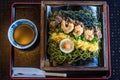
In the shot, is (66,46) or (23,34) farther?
(23,34)

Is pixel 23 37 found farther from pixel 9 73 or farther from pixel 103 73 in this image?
pixel 103 73

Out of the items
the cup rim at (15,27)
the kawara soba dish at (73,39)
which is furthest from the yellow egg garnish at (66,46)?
the cup rim at (15,27)

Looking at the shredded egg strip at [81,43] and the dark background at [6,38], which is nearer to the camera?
the shredded egg strip at [81,43]

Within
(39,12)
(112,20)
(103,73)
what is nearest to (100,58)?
(103,73)

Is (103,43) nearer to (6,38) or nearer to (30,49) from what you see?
(30,49)

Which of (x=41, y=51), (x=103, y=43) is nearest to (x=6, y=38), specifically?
(x=41, y=51)

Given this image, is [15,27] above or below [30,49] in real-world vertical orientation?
above

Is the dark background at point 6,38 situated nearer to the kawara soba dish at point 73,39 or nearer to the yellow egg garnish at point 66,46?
the kawara soba dish at point 73,39
